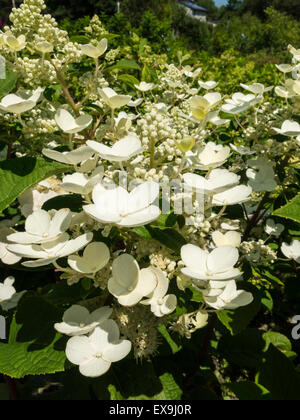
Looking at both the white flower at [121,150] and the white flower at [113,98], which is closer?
the white flower at [121,150]

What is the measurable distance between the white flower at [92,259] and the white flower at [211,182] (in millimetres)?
259

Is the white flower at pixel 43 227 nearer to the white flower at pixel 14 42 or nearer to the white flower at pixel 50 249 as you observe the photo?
the white flower at pixel 50 249

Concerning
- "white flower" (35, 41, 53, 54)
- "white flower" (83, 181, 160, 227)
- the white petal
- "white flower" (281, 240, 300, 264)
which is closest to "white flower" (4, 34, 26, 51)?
"white flower" (35, 41, 53, 54)

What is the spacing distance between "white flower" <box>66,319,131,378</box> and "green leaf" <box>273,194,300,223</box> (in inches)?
20.7

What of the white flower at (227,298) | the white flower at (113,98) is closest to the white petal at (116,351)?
the white flower at (227,298)

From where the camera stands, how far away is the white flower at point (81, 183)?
30.2 inches

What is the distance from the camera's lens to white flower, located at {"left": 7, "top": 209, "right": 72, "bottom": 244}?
79 cm

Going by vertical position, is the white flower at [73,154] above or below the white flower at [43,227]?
above

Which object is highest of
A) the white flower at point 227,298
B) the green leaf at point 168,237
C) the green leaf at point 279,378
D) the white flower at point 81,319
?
the green leaf at point 168,237

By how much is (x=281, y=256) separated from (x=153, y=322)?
2.91 feet

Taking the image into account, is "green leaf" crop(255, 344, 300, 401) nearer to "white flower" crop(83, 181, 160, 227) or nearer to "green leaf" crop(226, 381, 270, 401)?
"green leaf" crop(226, 381, 270, 401)

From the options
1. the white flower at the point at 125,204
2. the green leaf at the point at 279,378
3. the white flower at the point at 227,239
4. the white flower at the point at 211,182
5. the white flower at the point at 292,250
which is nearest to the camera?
the white flower at the point at 125,204

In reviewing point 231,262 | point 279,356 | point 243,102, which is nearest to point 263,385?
point 279,356

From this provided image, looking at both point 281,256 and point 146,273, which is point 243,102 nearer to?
point 281,256
